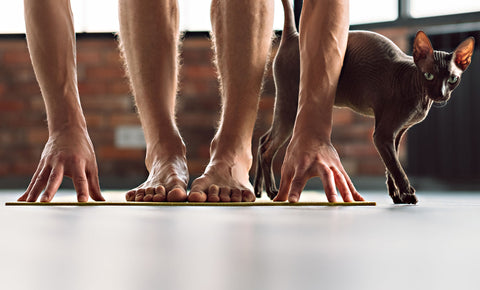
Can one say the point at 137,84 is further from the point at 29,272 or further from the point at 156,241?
the point at 29,272

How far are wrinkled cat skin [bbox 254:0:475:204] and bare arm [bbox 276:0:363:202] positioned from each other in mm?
98

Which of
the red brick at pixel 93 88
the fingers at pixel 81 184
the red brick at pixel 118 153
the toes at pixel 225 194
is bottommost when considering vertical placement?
the red brick at pixel 118 153

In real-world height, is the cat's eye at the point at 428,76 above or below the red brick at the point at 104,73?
above

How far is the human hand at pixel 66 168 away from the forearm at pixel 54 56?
7cm

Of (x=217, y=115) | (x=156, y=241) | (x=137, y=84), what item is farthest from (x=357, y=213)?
(x=217, y=115)

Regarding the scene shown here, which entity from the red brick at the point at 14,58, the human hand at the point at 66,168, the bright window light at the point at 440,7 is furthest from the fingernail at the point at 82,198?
the red brick at the point at 14,58

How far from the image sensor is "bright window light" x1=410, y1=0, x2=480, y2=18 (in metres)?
3.48

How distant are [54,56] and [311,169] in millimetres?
707

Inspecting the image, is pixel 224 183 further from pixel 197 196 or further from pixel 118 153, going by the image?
pixel 118 153

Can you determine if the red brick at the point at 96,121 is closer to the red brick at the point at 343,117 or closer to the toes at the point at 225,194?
the red brick at the point at 343,117

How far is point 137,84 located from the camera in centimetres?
147

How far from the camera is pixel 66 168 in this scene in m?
1.24

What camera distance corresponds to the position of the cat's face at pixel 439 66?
1.18 m

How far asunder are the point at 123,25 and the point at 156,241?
3.35ft
